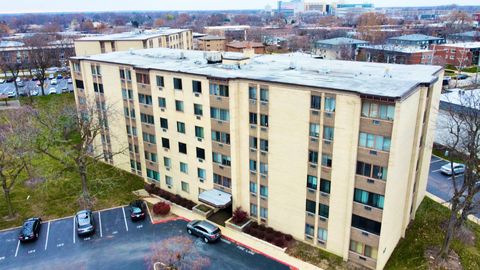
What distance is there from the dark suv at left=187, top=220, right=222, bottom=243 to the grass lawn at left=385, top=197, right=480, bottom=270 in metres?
16.8

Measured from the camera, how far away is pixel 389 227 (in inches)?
1321

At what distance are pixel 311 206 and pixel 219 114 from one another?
1371 centimetres

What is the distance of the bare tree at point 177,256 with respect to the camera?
33.8 meters

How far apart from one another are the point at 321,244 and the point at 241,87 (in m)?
17.6

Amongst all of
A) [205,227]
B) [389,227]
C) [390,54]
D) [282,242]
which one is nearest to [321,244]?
[282,242]

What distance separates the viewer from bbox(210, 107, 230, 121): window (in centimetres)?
3983

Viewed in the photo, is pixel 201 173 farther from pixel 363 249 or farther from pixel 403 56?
pixel 403 56

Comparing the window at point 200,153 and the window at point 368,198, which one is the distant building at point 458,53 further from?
the window at point 368,198

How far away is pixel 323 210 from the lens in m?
35.4

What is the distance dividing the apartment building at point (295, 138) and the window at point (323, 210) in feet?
0.34

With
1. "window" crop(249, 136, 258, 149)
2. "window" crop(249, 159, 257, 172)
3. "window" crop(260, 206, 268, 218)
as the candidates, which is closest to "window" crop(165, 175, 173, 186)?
"window" crop(249, 159, 257, 172)

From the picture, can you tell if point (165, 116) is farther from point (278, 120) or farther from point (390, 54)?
point (390, 54)

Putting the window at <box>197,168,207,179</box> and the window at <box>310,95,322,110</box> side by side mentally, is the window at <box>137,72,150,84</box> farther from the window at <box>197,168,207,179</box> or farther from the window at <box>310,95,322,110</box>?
the window at <box>310,95,322,110</box>

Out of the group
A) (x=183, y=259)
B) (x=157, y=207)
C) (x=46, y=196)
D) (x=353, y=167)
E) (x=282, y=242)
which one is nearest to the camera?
(x=353, y=167)
